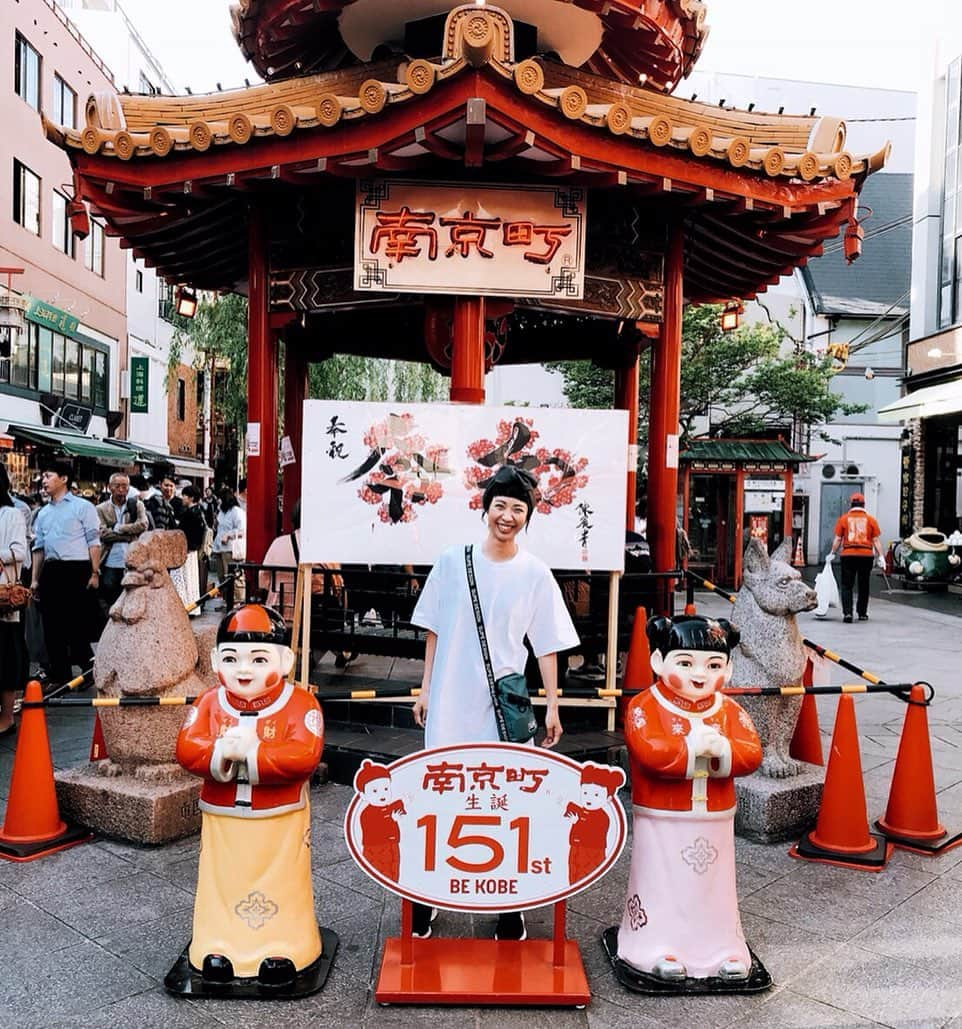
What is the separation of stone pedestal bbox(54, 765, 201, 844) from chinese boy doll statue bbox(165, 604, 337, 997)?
1.29 metres

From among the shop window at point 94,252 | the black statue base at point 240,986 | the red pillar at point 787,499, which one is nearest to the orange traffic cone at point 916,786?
the black statue base at point 240,986

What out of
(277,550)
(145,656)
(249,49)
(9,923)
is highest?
(249,49)

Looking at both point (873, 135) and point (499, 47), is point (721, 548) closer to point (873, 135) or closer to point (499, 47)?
point (499, 47)

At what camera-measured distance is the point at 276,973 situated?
3203 mm

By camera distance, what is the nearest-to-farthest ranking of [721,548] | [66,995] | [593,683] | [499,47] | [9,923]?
[66,995] < [9,923] < [499,47] < [593,683] < [721,548]

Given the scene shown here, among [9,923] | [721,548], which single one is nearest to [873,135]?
[721,548]

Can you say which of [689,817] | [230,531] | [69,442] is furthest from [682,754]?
[69,442]

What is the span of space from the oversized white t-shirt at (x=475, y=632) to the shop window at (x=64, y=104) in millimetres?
22902

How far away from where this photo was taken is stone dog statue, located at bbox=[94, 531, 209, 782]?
4590 millimetres

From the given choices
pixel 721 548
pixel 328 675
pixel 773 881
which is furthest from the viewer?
pixel 721 548

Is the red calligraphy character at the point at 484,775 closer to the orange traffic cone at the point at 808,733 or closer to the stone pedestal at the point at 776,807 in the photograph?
the stone pedestal at the point at 776,807

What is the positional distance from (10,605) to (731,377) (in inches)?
661

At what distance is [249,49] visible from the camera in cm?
749

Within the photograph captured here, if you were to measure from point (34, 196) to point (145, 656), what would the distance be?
2015 cm
